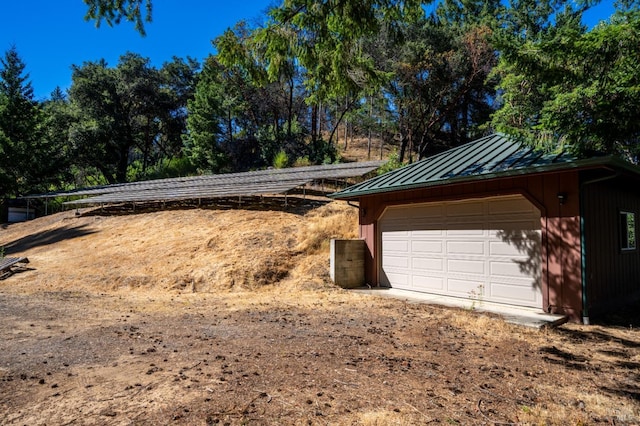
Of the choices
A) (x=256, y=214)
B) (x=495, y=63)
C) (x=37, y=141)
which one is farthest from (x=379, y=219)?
(x=37, y=141)

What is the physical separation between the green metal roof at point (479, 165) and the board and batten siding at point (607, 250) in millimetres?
788

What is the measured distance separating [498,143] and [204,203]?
1326cm

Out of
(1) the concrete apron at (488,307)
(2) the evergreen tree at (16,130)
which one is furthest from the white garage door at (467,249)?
(2) the evergreen tree at (16,130)

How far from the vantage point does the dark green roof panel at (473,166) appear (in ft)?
22.3

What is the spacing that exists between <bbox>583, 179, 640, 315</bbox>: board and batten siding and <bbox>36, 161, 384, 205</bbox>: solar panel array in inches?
416

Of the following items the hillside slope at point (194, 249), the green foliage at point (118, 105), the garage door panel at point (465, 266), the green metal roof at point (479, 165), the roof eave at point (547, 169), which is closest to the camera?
the roof eave at point (547, 169)

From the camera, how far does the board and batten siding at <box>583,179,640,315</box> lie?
6.62 m

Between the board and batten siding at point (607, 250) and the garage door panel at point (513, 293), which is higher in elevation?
the board and batten siding at point (607, 250)

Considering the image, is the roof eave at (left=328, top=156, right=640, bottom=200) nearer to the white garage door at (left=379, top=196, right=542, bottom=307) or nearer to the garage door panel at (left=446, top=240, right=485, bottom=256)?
the white garage door at (left=379, top=196, right=542, bottom=307)

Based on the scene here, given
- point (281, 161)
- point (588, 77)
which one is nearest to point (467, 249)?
point (588, 77)

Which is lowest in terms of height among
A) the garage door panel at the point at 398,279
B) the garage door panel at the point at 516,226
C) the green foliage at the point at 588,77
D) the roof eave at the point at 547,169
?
the garage door panel at the point at 398,279

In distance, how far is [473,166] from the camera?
8.15m

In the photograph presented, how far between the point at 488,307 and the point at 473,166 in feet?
9.88

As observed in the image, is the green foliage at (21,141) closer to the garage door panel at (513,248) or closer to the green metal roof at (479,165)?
the green metal roof at (479,165)
